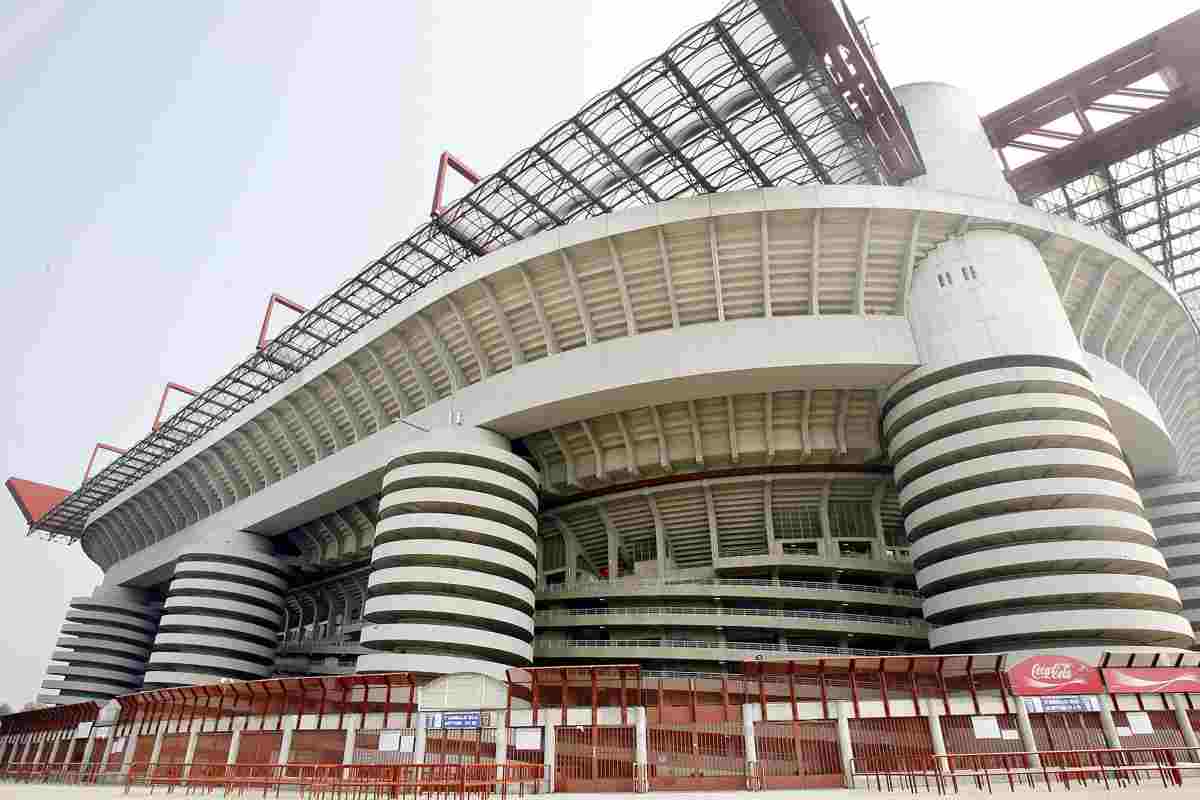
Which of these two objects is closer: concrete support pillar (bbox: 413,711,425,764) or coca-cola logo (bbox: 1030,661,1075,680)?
coca-cola logo (bbox: 1030,661,1075,680)

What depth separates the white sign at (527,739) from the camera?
720 inches

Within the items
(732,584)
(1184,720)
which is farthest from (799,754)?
(732,584)

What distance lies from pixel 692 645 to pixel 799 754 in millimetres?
20234

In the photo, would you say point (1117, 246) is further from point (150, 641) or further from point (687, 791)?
point (150, 641)

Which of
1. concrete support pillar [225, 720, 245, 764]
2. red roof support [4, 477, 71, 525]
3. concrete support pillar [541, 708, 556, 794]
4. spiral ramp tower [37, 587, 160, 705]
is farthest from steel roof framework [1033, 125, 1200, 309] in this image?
red roof support [4, 477, 71, 525]

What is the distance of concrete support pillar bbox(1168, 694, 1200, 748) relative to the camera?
21.3 metres

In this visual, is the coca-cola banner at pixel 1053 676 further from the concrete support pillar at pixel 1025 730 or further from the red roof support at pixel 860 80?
the red roof support at pixel 860 80

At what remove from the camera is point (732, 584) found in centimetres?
3856

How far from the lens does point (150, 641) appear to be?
70188 mm

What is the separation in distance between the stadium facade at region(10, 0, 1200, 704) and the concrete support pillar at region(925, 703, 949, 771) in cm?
1005

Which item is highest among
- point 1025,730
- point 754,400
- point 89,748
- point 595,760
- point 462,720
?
point 754,400

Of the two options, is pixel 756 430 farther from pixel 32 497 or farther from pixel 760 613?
pixel 32 497

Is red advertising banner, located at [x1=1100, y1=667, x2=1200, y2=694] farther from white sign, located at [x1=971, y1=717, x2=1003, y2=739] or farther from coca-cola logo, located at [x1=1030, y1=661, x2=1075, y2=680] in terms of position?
white sign, located at [x1=971, y1=717, x2=1003, y2=739]

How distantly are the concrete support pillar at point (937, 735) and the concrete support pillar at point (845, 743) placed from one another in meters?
2.01
